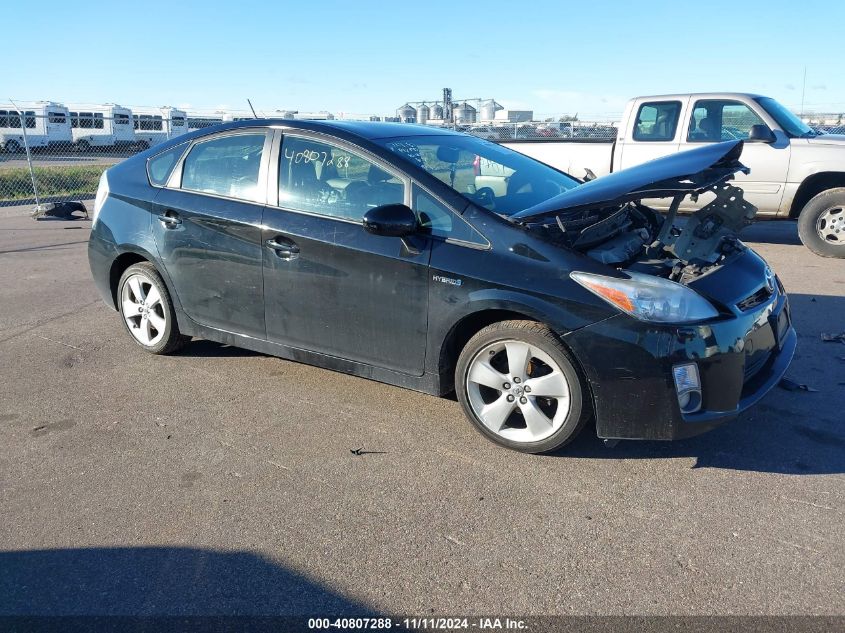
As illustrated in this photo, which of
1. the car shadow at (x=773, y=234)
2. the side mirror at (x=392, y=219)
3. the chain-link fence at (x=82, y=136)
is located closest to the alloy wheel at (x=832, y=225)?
the car shadow at (x=773, y=234)

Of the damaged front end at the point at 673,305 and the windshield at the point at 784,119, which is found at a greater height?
the windshield at the point at 784,119

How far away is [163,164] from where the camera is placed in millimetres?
5195

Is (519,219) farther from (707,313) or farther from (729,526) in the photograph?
(729,526)

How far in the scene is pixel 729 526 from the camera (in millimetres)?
3125

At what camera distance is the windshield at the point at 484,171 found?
167 inches

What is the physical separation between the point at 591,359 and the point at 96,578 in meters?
2.36

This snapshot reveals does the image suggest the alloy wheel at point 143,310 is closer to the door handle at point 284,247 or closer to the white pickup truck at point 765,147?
the door handle at point 284,247

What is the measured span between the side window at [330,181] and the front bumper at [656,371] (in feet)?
4.69

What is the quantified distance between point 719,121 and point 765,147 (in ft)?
2.33

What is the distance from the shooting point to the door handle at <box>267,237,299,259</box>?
4.34m

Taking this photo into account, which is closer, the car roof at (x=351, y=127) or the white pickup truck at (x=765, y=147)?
the car roof at (x=351, y=127)

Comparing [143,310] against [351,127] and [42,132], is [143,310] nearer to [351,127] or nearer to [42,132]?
[351,127]

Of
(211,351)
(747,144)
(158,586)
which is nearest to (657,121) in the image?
(747,144)

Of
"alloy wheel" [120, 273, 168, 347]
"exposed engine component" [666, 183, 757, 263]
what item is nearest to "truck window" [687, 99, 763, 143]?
"exposed engine component" [666, 183, 757, 263]
